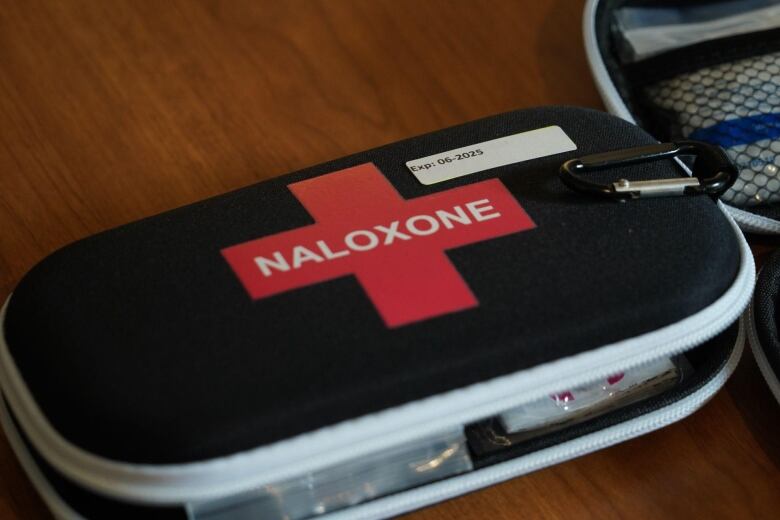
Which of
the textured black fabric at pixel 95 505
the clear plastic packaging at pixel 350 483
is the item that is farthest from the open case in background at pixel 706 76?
the textured black fabric at pixel 95 505

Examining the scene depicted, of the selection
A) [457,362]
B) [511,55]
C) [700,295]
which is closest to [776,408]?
[700,295]

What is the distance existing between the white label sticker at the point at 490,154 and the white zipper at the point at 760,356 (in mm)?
155

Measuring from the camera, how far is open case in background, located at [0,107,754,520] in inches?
21.3

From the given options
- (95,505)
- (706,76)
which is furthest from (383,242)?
(706,76)

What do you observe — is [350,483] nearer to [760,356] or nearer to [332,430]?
[332,430]

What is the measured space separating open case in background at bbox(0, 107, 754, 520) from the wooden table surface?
0.05 m

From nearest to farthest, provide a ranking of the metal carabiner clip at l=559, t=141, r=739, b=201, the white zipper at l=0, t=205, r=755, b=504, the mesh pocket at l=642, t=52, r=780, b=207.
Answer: the white zipper at l=0, t=205, r=755, b=504
the metal carabiner clip at l=559, t=141, r=739, b=201
the mesh pocket at l=642, t=52, r=780, b=207

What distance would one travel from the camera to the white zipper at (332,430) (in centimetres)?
53

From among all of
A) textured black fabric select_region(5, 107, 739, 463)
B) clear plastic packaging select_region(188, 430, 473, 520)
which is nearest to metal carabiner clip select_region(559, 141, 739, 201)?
textured black fabric select_region(5, 107, 739, 463)

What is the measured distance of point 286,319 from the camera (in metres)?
0.57

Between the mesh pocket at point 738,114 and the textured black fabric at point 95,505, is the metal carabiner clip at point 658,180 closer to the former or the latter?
the mesh pocket at point 738,114

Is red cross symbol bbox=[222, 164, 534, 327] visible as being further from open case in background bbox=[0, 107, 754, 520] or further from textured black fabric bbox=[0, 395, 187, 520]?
textured black fabric bbox=[0, 395, 187, 520]

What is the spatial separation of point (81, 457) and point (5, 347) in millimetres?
93

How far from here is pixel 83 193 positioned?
77 centimetres
